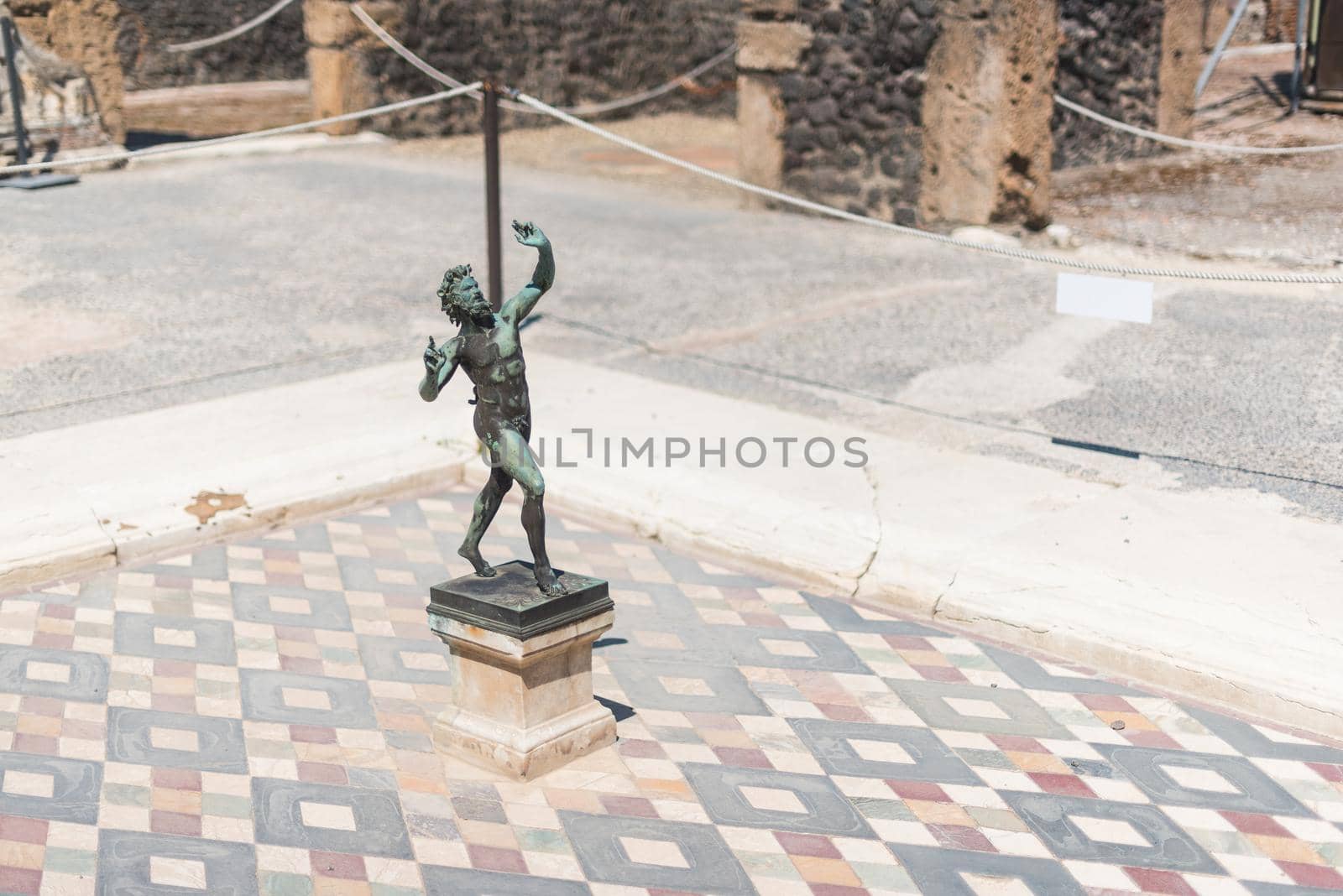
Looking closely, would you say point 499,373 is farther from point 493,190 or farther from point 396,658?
point 493,190

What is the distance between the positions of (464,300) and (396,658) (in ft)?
3.97

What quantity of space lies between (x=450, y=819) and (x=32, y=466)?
2589 millimetres

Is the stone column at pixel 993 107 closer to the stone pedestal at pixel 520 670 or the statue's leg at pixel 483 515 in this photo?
the statue's leg at pixel 483 515

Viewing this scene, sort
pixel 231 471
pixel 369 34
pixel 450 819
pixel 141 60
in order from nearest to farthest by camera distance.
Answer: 1. pixel 450 819
2. pixel 231 471
3. pixel 369 34
4. pixel 141 60

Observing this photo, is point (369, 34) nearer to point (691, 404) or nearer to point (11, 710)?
point (691, 404)

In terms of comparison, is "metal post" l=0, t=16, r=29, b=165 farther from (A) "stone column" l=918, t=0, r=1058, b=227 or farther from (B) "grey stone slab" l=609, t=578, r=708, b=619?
(B) "grey stone slab" l=609, t=578, r=708, b=619

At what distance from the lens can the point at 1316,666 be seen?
13.1 ft

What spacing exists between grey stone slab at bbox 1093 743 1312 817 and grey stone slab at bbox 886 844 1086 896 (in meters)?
0.47

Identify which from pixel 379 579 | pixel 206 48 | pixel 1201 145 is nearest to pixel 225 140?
pixel 379 579

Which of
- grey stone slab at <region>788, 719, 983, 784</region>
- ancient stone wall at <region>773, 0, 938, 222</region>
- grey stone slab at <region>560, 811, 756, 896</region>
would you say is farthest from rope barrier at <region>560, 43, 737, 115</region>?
grey stone slab at <region>560, 811, 756, 896</region>

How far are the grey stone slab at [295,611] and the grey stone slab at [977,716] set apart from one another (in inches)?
65.6

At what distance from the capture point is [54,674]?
13.3 ft

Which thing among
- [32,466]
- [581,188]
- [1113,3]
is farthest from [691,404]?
[1113,3]

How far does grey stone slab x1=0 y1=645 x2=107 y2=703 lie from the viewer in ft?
13.0
